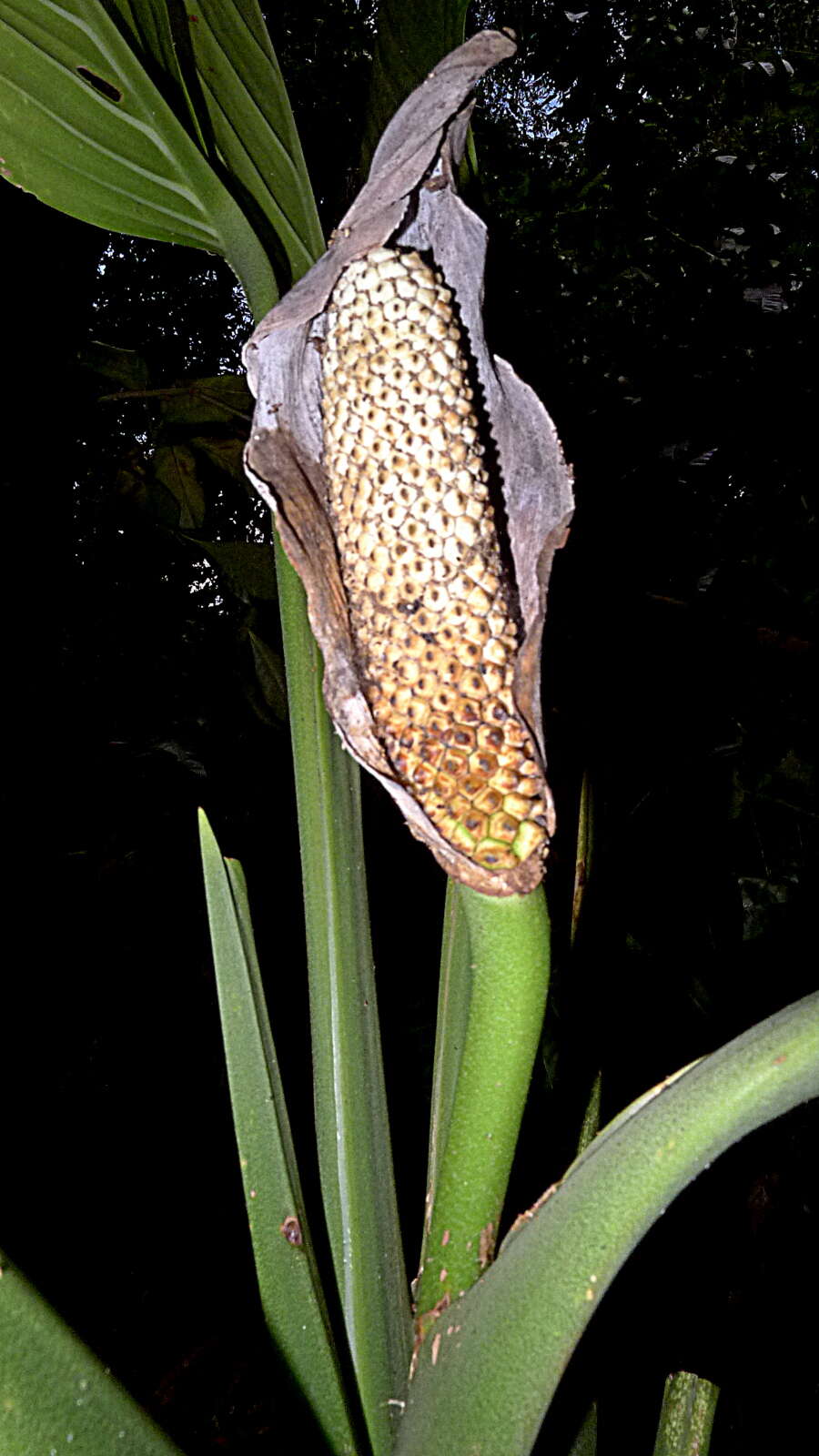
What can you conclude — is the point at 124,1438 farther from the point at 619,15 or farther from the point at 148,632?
the point at 619,15

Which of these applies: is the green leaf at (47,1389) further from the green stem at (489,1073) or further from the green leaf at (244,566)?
Result: the green leaf at (244,566)

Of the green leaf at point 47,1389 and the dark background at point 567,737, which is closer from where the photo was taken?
the green leaf at point 47,1389

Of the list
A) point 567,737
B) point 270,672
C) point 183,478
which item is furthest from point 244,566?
point 567,737

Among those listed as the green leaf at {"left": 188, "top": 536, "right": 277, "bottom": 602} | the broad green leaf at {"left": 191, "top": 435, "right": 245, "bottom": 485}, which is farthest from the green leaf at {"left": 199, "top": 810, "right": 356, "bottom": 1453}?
the broad green leaf at {"left": 191, "top": 435, "right": 245, "bottom": 485}

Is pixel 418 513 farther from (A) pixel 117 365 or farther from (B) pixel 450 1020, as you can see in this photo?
(A) pixel 117 365

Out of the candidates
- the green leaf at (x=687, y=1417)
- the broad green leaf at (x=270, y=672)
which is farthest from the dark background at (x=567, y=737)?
the green leaf at (x=687, y=1417)

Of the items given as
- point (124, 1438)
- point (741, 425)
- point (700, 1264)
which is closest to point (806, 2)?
point (741, 425)
